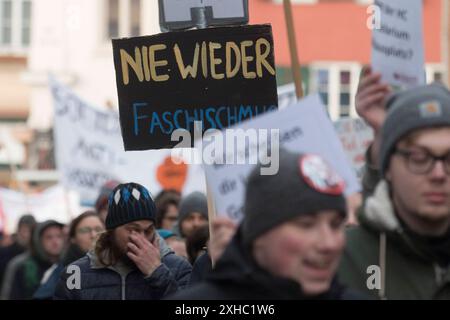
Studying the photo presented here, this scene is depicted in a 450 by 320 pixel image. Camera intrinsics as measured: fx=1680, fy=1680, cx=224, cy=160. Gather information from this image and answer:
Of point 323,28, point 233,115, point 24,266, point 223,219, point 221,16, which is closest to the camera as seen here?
point 223,219

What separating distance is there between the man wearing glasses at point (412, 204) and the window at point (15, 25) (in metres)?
35.0

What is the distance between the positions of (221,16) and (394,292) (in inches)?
130

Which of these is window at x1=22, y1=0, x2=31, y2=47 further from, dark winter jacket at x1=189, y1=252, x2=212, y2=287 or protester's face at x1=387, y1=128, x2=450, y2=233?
protester's face at x1=387, y1=128, x2=450, y2=233

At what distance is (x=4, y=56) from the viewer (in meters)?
39.2

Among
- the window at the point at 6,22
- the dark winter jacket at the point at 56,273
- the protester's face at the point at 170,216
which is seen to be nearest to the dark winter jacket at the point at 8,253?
the protester's face at the point at 170,216

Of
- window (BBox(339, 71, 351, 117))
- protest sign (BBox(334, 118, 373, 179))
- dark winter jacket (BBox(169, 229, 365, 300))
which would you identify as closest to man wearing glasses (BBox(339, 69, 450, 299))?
dark winter jacket (BBox(169, 229, 365, 300))

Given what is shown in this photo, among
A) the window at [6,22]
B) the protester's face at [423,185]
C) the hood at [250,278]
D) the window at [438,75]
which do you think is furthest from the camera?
the window at [6,22]

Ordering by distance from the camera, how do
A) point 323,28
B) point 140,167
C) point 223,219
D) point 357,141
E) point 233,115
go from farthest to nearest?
point 323,28, point 140,167, point 357,141, point 233,115, point 223,219

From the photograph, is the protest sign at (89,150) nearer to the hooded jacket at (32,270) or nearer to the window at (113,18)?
the hooded jacket at (32,270)

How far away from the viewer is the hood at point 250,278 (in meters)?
4.31

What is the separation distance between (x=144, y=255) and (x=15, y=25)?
3294cm

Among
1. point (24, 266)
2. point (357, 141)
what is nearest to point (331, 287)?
point (357, 141)

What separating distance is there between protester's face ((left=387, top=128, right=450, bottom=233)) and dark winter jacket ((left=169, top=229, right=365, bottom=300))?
16.0 inches
